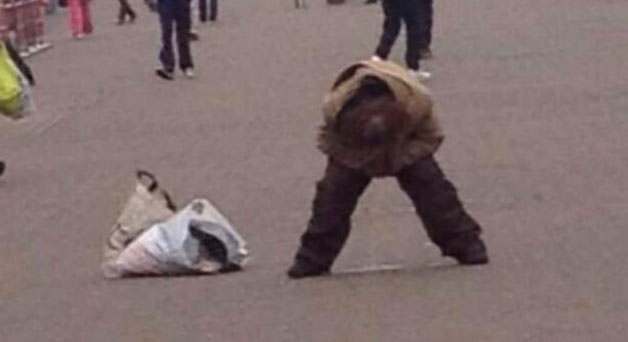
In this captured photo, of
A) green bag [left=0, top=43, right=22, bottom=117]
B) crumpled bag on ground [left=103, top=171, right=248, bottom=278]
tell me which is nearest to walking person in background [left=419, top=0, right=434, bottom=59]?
green bag [left=0, top=43, right=22, bottom=117]

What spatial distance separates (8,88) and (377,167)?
5461 millimetres

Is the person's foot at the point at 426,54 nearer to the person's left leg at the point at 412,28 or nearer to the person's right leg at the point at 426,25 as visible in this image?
the person's right leg at the point at 426,25

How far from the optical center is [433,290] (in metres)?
10.3

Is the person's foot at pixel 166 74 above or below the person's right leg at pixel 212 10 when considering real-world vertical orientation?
above

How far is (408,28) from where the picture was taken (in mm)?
21609

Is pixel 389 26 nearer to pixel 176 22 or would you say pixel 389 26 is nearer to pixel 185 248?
pixel 176 22

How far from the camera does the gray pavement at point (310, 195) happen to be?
32.3ft

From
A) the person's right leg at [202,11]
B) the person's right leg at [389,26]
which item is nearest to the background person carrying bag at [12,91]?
the person's right leg at [389,26]

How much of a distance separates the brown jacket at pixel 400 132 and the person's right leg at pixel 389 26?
10898 millimetres

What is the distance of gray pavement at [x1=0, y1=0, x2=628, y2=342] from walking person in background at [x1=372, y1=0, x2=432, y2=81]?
15.2 inches

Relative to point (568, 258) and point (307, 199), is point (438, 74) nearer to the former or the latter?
point (307, 199)

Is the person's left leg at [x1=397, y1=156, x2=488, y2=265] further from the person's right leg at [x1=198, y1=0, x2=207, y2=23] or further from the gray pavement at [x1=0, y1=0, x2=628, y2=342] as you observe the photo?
the person's right leg at [x1=198, y1=0, x2=207, y2=23]

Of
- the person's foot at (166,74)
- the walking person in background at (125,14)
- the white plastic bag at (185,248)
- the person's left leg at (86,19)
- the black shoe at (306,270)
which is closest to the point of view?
the black shoe at (306,270)

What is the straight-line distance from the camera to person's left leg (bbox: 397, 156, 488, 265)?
10.9m
